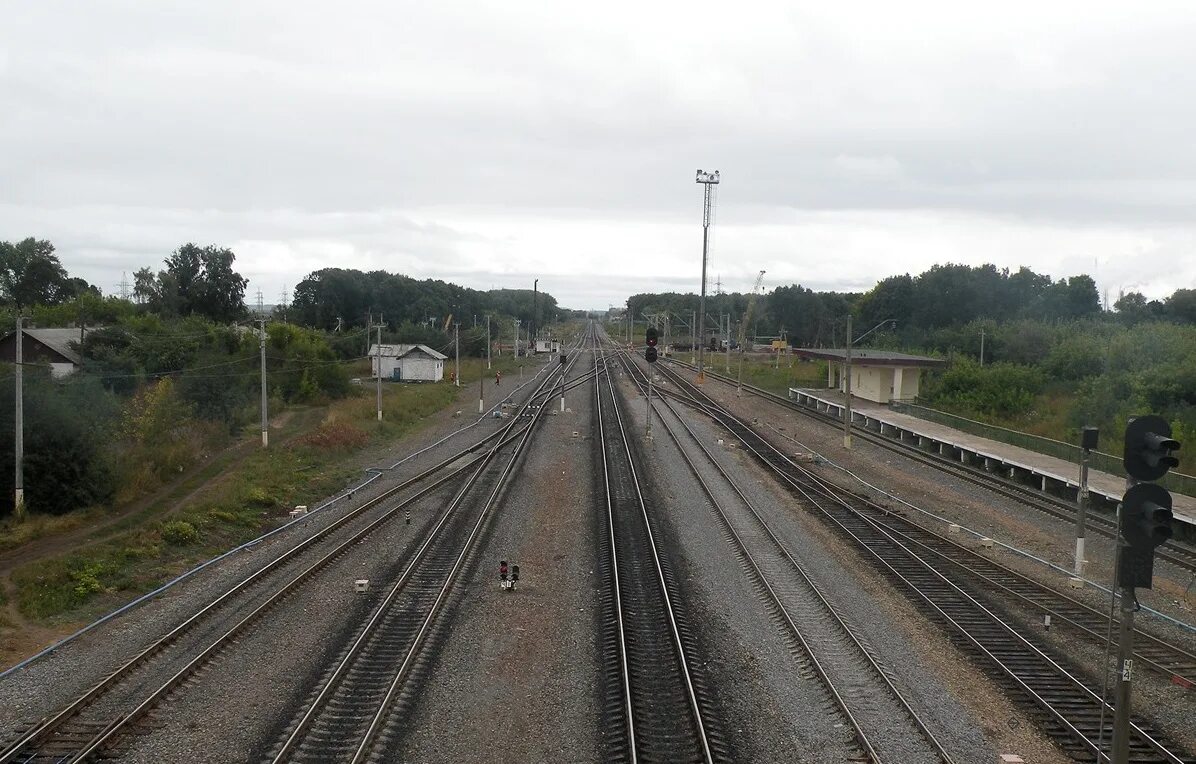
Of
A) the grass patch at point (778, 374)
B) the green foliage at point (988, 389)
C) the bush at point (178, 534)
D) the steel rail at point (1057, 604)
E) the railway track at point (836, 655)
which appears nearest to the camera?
the railway track at point (836, 655)

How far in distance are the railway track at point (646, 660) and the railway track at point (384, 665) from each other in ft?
7.88

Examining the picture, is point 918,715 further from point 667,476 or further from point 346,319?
point 346,319

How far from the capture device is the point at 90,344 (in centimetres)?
3938

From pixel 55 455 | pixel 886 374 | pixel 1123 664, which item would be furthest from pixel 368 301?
pixel 1123 664

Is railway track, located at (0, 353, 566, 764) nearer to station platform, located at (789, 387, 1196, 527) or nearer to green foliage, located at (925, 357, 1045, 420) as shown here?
station platform, located at (789, 387, 1196, 527)

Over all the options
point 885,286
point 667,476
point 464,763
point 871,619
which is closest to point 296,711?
point 464,763

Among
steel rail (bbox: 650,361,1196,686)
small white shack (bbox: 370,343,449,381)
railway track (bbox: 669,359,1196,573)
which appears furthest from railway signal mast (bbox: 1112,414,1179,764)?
small white shack (bbox: 370,343,449,381)

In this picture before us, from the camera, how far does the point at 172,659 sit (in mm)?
11141

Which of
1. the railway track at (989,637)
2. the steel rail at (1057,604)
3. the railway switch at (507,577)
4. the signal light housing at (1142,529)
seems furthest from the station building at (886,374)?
the signal light housing at (1142,529)

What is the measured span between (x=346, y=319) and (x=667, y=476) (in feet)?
256

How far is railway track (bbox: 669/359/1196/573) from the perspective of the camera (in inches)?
680

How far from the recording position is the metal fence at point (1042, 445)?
2044cm

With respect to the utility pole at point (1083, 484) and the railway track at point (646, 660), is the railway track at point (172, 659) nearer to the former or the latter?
the railway track at point (646, 660)

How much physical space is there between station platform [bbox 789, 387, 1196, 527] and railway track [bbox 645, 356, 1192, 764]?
513 centimetres
